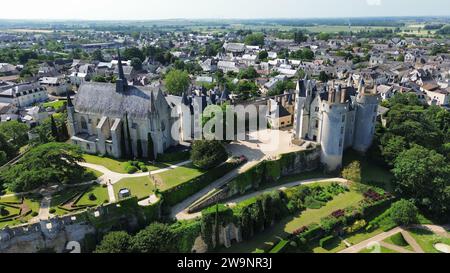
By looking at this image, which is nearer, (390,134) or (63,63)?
(390,134)

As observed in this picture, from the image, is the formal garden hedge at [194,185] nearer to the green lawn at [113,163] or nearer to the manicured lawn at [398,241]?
the green lawn at [113,163]

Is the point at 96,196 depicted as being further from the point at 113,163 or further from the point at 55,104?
the point at 55,104

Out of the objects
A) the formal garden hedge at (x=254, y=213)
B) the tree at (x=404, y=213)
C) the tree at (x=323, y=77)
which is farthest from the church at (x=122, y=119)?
the tree at (x=323, y=77)

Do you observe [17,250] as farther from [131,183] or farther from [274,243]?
[274,243]

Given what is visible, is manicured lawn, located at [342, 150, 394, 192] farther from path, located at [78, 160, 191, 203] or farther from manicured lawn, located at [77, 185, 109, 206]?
manicured lawn, located at [77, 185, 109, 206]

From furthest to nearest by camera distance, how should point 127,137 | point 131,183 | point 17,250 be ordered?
1. point 127,137
2. point 131,183
3. point 17,250

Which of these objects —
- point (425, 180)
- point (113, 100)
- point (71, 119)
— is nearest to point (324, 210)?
point (425, 180)

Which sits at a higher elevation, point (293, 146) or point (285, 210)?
point (293, 146)

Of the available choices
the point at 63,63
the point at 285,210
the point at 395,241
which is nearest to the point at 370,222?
the point at 395,241

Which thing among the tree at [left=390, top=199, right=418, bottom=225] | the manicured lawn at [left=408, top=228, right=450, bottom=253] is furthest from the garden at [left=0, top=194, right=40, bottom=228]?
the manicured lawn at [left=408, top=228, right=450, bottom=253]
